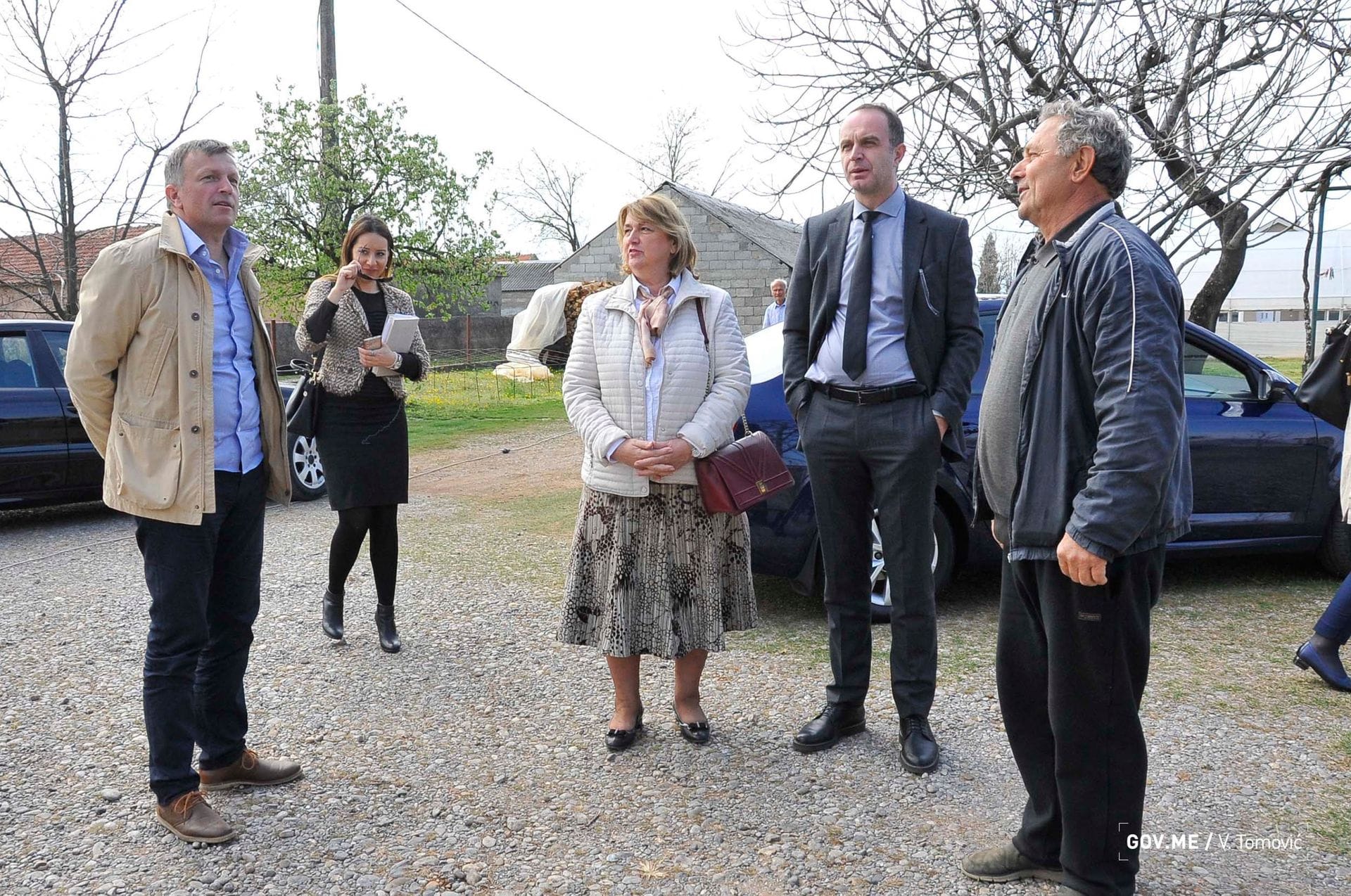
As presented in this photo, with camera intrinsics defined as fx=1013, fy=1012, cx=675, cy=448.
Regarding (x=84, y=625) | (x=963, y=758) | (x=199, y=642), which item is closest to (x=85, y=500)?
(x=84, y=625)

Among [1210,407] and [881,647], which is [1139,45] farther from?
[881,647]

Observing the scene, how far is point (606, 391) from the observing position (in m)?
3.73

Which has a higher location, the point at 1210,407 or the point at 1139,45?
the point at 1139,45

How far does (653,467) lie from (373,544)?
1.94 meters

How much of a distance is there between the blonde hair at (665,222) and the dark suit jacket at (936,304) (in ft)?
1.42

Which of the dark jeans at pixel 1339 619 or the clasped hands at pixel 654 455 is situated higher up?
the clasped hands at pixel 654 455

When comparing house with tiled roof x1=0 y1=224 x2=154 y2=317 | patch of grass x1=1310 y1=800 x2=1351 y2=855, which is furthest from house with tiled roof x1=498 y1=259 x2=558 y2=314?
patch of grass x1=1310 y1=800 x2=1351 y2=855

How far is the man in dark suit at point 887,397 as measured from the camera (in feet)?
11.8

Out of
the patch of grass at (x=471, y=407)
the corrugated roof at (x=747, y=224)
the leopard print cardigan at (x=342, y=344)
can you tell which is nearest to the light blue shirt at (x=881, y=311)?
the leopard print cardigan at (x=342, y=344)

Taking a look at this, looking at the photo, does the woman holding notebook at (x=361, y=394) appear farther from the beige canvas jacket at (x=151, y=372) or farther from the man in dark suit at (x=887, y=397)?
the man in dark suit at (x=887, y=397)

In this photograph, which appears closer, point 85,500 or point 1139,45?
point 1139,45

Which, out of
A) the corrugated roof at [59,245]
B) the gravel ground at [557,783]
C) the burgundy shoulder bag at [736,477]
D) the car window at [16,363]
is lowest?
the gravel ground at [557,783]

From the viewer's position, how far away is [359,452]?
4.73 meters

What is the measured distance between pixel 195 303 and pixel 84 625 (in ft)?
10.3
